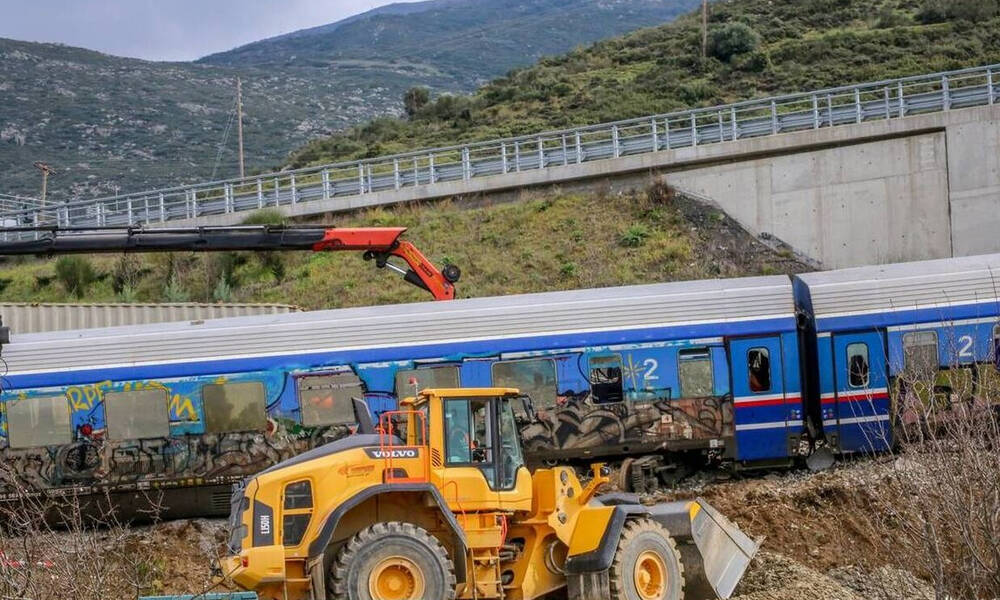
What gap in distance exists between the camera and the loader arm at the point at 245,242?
2325 cm

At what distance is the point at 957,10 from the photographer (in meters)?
64.2

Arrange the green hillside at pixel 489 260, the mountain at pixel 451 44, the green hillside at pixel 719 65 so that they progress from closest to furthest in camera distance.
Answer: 1. the green hillside at pixel 489 260
2. the green hillside at pixel 719 65
3. the mountain at pixel 451 44

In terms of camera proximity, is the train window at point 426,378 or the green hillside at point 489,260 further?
the green hillside at point 489,260

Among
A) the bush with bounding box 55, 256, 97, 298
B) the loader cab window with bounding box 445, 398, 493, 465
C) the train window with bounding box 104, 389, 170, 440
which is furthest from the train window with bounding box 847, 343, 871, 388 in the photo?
the bush with bounding box 55, 256, 97, 298

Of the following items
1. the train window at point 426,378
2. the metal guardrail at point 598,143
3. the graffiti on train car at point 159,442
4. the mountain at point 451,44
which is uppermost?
the mountain at point 451,44

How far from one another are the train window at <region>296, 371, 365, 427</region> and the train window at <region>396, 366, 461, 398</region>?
0.57 meters

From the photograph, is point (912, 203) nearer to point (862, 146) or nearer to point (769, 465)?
point (862, 146)

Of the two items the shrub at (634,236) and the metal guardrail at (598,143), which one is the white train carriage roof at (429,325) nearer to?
the shrub at (634,236)

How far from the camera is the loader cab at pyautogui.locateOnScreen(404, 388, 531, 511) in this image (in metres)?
12.6

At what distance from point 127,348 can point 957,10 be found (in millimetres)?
53002

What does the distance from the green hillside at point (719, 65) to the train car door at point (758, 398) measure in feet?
131

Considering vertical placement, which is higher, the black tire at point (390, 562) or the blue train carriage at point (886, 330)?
the blue train carriage at point (886, 330)

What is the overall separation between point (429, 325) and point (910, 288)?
687cm

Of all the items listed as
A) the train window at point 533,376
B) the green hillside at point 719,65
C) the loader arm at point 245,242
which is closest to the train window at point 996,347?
the train window at point 533,376
